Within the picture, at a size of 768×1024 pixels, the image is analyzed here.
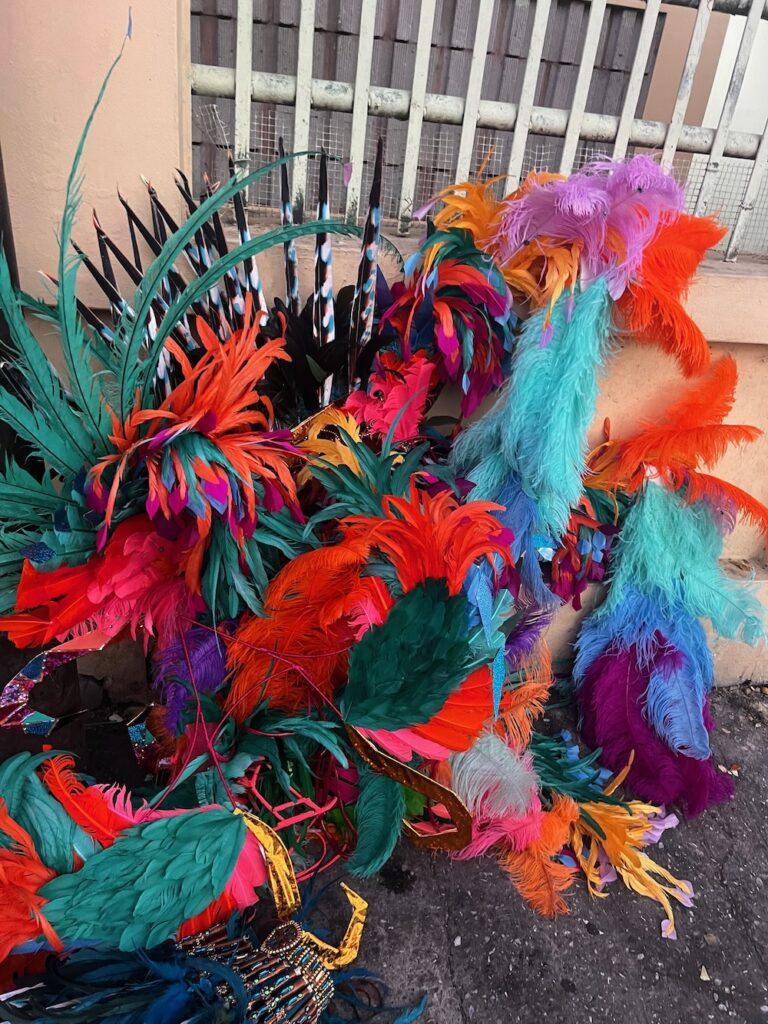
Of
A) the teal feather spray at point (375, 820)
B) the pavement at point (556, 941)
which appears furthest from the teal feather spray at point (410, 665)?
the pavement at point (556, 941)

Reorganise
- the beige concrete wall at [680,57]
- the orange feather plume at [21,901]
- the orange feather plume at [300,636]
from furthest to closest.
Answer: the beige concrete wall at [680,57] → the orange feather plume at [300,636] → the orange feather plume at [21,901]

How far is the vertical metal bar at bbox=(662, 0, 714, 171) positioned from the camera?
64.9 inches

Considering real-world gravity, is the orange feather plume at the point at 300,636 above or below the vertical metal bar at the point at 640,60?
below

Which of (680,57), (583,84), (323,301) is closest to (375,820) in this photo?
(323,301)

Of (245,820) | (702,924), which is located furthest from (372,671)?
(702,924)

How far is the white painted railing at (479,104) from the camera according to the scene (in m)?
1.50

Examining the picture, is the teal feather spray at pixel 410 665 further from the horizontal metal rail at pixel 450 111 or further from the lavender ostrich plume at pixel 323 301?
the horizontal metal rail at pixel 450 111

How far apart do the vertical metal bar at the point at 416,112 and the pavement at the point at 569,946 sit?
162cm

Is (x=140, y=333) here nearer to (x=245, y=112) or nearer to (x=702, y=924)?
(x=245, y=112)

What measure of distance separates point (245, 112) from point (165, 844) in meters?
1.50

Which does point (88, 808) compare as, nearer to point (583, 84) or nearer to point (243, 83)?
point (243, 83)

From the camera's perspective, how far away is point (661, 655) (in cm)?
183

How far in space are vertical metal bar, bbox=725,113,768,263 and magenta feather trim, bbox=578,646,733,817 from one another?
1.19 meters

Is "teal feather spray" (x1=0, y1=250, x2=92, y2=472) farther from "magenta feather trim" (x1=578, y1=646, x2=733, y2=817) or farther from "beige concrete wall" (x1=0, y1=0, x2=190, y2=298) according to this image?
"magenta feather trim" (x1=578, y1=646, x2=733, y2=817)
